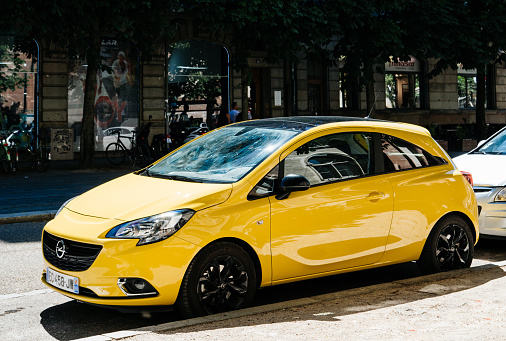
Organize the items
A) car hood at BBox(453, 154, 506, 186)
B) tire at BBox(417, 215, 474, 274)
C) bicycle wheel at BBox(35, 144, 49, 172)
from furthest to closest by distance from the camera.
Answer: bicycle wheel at BBox(35, 144, 49, 172), car hood at BBox(453, 154, 506, 186), tire at BBox(417, 215, 474, 274)

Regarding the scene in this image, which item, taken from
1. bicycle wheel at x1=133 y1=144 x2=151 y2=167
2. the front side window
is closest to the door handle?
the front side window

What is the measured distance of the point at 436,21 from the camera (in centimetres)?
2362

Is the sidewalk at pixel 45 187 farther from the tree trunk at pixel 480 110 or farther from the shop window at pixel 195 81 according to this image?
the tree trunk at pixel 480 110

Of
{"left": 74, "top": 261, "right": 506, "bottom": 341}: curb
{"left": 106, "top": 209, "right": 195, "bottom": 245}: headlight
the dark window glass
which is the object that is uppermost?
the dark window glass

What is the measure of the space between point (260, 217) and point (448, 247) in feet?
7.08

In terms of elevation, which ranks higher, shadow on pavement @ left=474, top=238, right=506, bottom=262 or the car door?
the car door

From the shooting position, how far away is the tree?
18094mm

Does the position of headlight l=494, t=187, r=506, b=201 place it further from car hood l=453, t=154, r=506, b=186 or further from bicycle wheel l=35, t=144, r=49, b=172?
bicycle wheel l=35, t=144, r=49, b=172

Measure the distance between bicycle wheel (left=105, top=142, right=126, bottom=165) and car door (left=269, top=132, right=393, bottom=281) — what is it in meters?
16.1

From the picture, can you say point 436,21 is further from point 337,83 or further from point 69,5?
point 69,5

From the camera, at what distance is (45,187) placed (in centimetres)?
1517

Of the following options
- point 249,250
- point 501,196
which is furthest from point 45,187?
point 249,250

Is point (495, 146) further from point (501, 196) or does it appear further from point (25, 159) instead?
point (25, 159)

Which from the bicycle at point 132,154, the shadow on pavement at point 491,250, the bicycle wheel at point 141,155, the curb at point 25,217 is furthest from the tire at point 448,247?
the bicycle wheel at point 141,155
